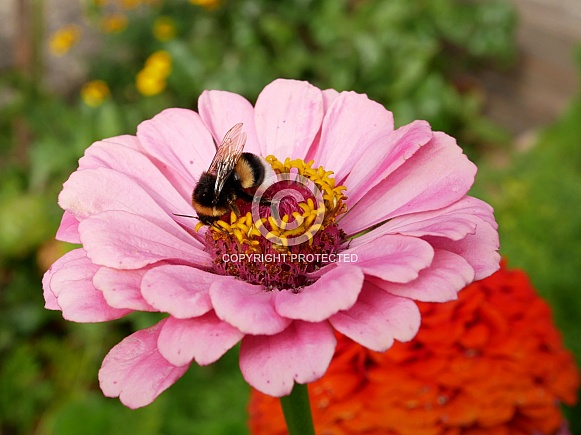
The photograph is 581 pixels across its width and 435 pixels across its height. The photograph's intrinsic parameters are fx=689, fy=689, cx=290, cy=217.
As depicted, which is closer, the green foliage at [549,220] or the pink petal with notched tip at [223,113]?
the pink petal with notched tip at [223,113]

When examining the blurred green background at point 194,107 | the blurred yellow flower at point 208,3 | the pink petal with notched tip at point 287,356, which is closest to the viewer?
the pink petal with notched tip at point 287,356

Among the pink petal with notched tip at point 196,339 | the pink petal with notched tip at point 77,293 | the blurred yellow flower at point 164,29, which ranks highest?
the pink petal with notched tip at point 196,339

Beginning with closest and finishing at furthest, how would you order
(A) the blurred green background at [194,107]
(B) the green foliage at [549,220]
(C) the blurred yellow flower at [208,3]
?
(B) the green foliage at [549,220]
(A) the blurred green background at [194,107]
(C) the blurred yellow flower at [208,3]

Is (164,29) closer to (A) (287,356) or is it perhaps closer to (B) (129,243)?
(B) (129,243)

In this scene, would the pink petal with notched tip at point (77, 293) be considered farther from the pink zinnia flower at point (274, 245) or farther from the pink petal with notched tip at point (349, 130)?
the pink petal with notched tip at point (349, 130)

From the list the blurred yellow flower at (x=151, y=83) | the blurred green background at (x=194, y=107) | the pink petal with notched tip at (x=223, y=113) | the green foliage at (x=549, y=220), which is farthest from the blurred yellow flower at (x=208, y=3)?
the pink petal with notched tip at (x=223, y=113)

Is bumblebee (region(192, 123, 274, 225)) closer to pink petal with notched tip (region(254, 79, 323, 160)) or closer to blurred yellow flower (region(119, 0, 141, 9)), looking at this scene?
pink petal with notched tip (region(254, 79, 323, 160))

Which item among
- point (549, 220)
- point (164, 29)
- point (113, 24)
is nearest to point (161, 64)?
point (164, 29)

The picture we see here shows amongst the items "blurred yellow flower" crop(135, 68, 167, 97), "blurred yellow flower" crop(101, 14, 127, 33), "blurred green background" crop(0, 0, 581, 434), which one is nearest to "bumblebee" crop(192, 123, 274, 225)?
"blurred green background" crop(0, 0, 581, 434)
